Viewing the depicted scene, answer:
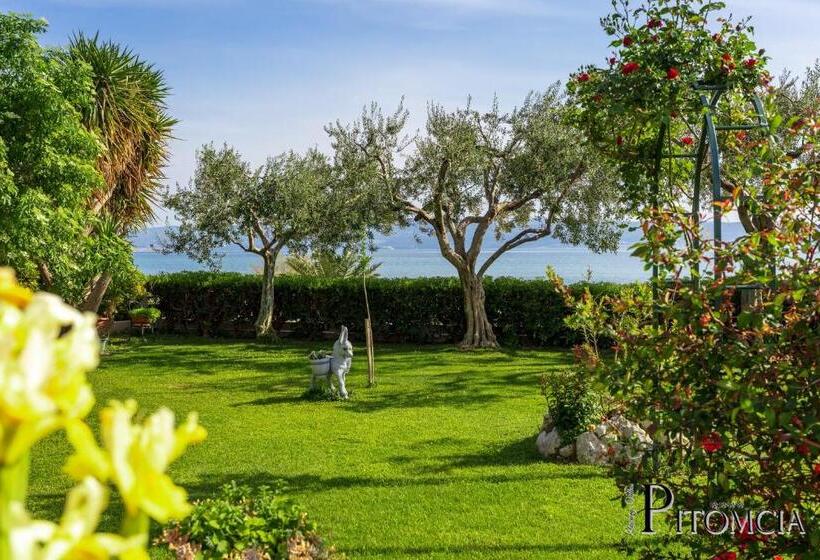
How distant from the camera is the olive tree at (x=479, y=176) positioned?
666 inches

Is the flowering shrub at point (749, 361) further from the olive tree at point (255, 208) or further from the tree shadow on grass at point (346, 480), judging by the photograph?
the olive tree at point (255, 208)

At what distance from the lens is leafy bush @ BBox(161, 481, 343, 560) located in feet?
12.7

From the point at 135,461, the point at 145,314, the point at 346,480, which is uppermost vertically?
the point at 145,314

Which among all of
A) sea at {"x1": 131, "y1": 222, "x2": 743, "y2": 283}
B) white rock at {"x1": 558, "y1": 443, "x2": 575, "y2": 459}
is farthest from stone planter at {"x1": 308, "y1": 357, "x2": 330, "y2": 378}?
sea at {"x1": 131, "y1": 222, "x2": 743, "y2": 283}

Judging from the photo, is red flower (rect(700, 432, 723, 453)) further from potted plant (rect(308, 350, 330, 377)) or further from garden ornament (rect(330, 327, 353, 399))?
potted plant (rect(308, 350, 330, 377))

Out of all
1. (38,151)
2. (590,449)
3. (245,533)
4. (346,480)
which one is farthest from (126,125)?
(245,533)

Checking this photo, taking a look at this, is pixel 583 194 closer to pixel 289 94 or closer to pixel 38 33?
pixel 289 94

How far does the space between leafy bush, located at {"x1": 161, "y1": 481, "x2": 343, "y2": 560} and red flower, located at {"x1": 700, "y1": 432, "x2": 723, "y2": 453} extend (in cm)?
200

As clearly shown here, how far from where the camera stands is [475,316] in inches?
704

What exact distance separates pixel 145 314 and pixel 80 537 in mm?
18933

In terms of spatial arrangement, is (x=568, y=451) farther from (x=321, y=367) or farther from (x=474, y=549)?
(x=321, y=367)

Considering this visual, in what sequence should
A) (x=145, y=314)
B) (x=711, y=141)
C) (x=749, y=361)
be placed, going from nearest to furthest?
(x=749, y=361) < (x=711, y=141) < (x=145, y=314)

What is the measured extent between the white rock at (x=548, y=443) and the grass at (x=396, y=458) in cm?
15

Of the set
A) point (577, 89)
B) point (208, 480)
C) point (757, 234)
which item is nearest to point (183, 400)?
point (208, 480)
